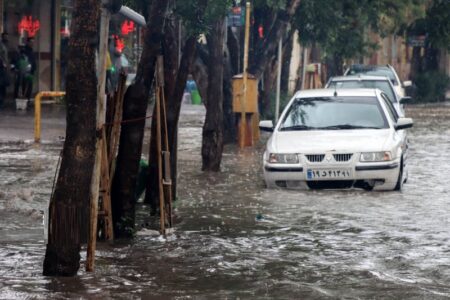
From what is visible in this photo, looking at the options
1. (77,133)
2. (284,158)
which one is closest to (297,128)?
(284,158)

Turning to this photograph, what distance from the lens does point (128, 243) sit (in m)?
12.4

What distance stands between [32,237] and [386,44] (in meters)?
59.9

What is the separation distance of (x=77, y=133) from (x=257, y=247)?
2.96 meters

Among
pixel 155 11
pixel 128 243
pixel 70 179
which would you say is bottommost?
pixel 128 243

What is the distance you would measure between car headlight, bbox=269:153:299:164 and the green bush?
35331mm

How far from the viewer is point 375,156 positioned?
16.6m

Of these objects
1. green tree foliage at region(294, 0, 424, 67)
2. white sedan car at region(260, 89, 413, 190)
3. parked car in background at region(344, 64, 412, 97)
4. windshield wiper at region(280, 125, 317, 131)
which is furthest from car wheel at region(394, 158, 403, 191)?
parked car in background at region(344, 64, 412, 97)

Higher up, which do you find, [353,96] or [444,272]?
[353,96]

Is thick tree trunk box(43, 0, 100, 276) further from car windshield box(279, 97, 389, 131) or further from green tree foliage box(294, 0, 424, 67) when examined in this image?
green tree foliage box(294, 0, 424, 67)

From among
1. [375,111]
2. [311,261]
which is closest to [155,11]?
[311,261]

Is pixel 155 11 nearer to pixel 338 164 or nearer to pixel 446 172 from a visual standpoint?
pixel 338 164

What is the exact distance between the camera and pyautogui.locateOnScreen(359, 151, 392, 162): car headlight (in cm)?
1659

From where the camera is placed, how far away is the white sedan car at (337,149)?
54.4ft

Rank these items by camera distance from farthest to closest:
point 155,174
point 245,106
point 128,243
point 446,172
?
1. point 245,106
2. point 446,172
3. point 155,174
4. point 128,243
